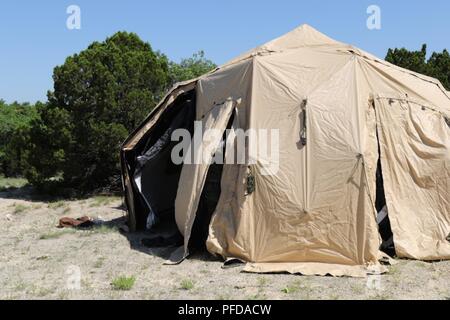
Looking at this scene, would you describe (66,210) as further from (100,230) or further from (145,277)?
(145,277)

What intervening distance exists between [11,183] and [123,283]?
394 inches

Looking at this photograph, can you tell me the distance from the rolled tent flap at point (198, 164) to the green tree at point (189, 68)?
10.6 metres

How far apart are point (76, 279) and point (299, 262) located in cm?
269

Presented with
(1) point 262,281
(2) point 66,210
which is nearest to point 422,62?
(2) point 66,210

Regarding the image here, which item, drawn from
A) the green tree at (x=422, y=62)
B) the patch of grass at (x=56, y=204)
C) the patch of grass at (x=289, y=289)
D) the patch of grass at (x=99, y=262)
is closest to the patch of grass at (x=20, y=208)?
the patch of grass at (x=56, y=204)

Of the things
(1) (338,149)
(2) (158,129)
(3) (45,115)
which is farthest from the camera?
(3) (45,115)

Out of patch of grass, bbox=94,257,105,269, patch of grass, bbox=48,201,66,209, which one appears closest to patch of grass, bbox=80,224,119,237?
patch of grass, bbox=94,257,105,269

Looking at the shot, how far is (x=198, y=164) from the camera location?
7305 millimetres

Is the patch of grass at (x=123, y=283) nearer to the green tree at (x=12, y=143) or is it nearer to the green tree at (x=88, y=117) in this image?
the green tree at (x=88, y=117)

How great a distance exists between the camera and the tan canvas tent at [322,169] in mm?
6629

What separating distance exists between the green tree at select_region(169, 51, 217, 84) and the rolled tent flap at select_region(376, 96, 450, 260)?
1159 cm

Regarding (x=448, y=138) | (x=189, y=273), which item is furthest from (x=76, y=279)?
(x=448, y=138)

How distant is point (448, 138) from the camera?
24.1 ft

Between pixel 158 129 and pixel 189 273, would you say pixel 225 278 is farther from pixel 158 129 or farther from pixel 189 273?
pixel 158 129
